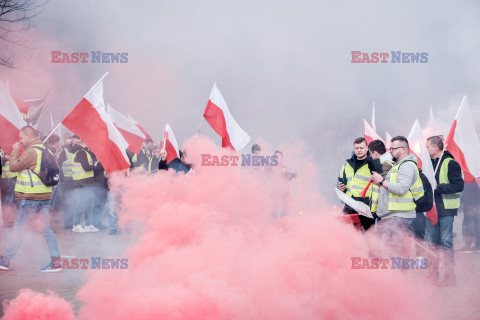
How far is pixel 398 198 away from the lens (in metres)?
5.11

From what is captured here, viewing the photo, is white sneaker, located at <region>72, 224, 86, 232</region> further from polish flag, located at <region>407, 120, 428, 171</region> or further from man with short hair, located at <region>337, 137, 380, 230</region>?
polish flag, located at <region>407, 120, 428, 171</region>

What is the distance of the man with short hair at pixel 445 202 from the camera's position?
233 inches

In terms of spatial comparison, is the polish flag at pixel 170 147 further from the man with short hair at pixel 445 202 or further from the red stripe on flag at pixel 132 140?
the man with short hair at pixel 445 202

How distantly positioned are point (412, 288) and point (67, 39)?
17192 millimetres

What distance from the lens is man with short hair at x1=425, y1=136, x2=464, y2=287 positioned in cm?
593

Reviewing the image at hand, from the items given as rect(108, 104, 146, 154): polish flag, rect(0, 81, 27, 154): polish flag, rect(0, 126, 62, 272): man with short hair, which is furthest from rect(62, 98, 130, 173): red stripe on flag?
rect(108, 104, 146, 154): polish flag

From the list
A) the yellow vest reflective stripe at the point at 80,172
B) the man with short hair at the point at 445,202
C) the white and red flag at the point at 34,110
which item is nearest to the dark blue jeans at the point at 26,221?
the white and red flag at the point at 34,110

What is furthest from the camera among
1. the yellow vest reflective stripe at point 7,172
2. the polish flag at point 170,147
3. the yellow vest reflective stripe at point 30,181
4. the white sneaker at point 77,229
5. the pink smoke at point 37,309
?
the white sneaker at point 77,229

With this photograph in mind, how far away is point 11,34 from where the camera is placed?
15383 millimetres

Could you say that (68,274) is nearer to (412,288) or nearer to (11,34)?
(412,288)

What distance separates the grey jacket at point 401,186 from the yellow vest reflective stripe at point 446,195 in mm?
1164

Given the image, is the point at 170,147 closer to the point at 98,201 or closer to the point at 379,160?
the point at 379,160

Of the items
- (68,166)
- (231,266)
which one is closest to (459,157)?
(231,266)

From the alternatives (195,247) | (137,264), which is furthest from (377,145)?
(137,264)
